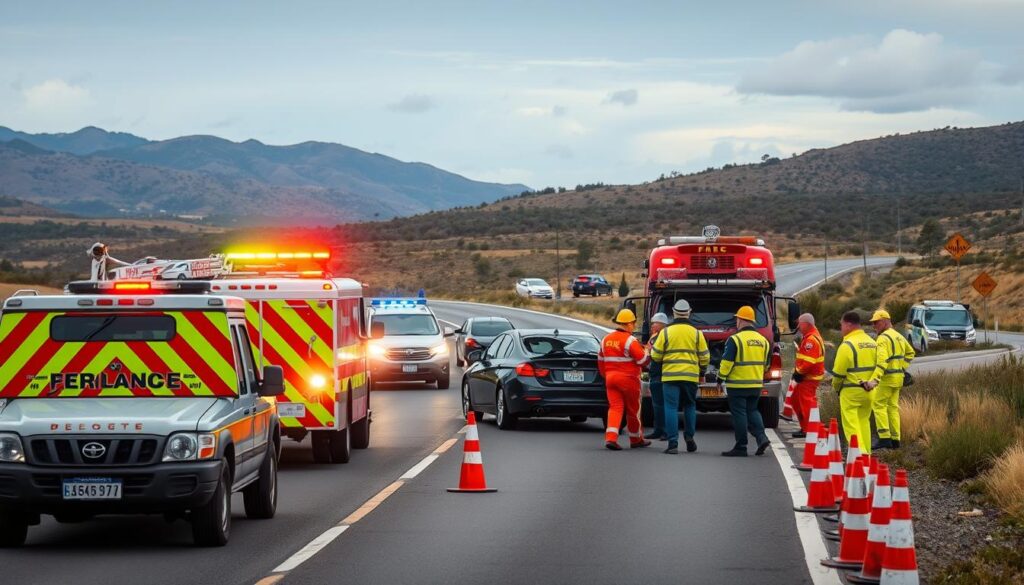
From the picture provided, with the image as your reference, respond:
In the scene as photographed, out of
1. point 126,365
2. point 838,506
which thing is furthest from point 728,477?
point 126,365

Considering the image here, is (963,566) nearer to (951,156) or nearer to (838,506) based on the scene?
(838,506)

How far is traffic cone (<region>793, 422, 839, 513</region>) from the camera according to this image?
13461 millimetres

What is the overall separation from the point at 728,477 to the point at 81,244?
490 ft

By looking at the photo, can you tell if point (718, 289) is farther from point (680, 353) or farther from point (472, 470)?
point (472, 470)

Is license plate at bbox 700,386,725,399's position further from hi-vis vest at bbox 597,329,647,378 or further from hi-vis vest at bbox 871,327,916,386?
hi-vis vest at bbox 871,327,916,386

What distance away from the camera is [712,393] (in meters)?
21.4

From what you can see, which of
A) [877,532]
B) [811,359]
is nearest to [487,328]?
[811,359]

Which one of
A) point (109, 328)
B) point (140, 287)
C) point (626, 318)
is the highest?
point (140, 287)

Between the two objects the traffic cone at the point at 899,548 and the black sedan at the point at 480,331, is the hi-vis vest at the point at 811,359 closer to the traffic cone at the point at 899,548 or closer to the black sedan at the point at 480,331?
the traffic cone at the point at 899,548

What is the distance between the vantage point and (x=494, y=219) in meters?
156

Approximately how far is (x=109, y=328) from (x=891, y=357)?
915cm

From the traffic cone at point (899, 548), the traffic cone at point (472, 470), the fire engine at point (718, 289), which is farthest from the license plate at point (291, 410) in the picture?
the traffic cone at point (899, 548)

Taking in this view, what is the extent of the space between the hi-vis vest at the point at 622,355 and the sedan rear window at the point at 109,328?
800 centimetres

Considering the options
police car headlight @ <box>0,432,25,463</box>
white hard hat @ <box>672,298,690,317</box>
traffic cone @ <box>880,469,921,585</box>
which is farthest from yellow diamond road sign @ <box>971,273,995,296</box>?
police car headlight @ <box>0,432,25,463</box>
